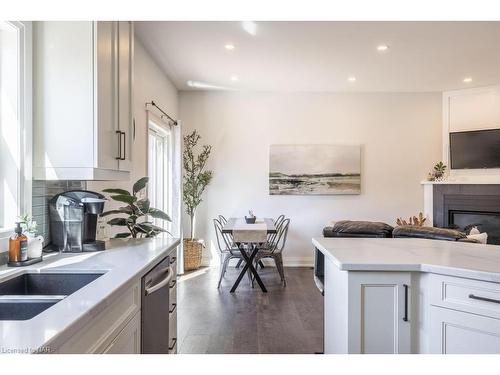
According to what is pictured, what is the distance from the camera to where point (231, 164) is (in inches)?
231

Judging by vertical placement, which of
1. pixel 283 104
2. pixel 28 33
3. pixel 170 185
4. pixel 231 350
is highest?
pixel 283 104

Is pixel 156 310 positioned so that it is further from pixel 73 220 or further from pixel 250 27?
pixel 250 27

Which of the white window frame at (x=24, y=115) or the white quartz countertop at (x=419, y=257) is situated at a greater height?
the white window frame at (x=24, y=115)

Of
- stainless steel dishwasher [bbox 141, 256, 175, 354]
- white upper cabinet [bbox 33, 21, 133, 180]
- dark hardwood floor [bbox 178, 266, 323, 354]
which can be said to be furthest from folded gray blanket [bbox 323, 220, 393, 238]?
white upper cabinet [bbox 33, 21, 133, 180]

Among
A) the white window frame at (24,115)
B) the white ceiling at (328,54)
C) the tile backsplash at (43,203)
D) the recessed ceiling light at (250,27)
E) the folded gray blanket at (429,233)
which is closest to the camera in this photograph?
the white window frame at (24,115)

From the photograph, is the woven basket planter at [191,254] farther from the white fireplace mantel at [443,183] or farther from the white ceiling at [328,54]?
the white fireplace mantel at [443,183]

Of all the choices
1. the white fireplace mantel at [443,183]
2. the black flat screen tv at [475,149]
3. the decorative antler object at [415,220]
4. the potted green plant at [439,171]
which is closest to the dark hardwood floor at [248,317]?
the decorative antler object at [415,220]

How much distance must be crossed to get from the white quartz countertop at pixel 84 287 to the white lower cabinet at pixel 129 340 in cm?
20

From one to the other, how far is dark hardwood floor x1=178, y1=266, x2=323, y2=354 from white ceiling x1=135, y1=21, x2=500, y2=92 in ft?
9.24

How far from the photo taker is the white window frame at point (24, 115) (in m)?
1.87

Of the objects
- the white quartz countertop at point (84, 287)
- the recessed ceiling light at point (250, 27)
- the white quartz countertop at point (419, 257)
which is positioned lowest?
the white quartz countertop at point (84, 287)

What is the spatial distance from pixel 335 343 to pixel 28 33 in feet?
7.87

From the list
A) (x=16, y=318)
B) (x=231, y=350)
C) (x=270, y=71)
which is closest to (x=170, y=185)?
(x=270, y=71)

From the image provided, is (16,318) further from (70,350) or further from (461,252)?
(461,252)
